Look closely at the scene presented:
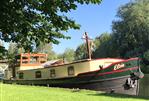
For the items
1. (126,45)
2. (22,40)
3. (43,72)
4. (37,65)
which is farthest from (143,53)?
(22,40)

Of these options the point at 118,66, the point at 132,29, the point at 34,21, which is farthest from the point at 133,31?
the point at 34,21

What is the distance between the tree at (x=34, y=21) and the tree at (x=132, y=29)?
136 feet

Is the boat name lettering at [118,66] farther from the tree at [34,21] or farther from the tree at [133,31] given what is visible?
the tree at [133,31]

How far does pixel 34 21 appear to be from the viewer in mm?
5695

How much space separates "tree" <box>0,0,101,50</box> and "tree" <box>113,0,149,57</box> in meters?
41.5

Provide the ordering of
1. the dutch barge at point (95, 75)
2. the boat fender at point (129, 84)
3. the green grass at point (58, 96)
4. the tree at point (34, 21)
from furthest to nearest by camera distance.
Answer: the dutch barge at point (95, 75), the boat fender at point (129, 84), the green grass at point (58, 96), the tree at point (34, 21)

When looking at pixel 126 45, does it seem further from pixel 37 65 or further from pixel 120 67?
pixel 120 67

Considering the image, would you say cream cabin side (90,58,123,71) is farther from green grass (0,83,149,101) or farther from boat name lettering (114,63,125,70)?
green grass (0,83,149,101)

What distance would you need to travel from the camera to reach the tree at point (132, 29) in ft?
155

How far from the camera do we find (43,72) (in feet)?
85.4

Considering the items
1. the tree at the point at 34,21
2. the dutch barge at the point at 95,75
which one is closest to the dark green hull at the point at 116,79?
the dutch barge at the point at 95,75

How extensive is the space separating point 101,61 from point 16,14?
17991 mm

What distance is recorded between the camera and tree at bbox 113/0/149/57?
47281 millimetres

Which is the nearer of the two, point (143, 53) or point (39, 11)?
point (39, 11)
